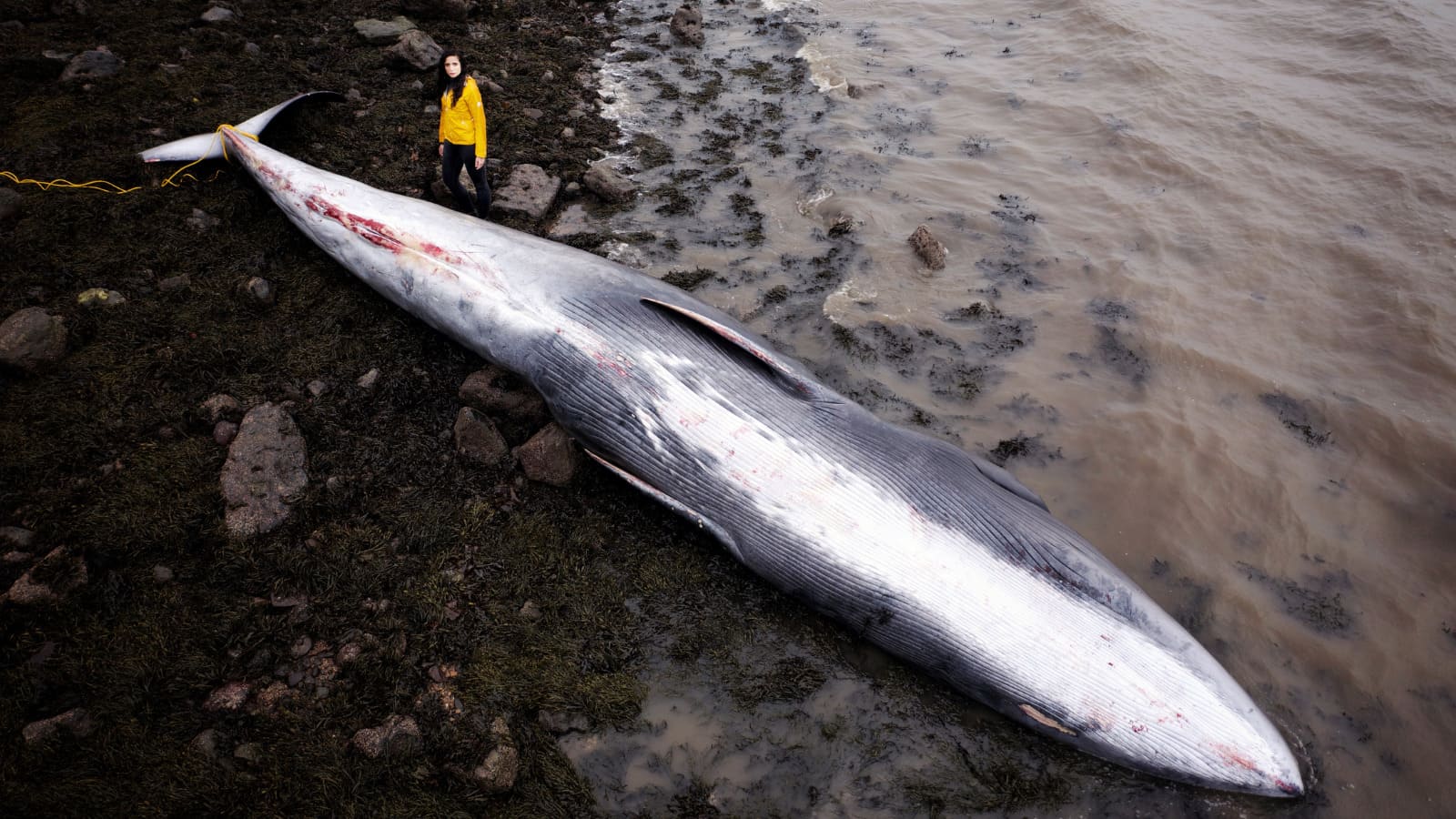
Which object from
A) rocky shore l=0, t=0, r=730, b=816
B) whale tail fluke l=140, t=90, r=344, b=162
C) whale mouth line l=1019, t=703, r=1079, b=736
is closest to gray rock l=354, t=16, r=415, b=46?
rocky shore l=0, t=0, r=730, b=816

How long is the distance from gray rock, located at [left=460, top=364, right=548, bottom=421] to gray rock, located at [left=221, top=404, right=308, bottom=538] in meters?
1.01

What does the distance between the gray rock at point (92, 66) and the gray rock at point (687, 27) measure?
5.73 metres

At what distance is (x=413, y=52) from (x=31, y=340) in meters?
4.39

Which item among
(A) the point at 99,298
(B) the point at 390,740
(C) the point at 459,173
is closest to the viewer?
(B) the point at 390,740

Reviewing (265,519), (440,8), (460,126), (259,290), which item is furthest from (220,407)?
(440,8)

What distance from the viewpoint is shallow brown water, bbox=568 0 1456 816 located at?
335cm

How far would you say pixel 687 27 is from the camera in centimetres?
828

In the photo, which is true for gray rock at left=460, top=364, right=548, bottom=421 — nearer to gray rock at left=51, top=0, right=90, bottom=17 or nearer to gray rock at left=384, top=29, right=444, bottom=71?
gray rock at left=384, top=29, right=444, bottom=71

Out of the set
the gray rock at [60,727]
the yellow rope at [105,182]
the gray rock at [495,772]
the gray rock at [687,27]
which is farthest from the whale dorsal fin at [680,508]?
the gray rock at [687,27]

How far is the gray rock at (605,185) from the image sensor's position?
19.1 ft

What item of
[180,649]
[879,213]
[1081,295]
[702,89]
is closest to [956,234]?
[879,213]

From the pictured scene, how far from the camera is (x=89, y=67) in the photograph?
6.02 m

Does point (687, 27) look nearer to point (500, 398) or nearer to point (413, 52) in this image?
point (413, 52)

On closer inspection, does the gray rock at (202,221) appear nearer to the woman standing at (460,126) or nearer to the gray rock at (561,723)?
the woman standing at (460,126)
